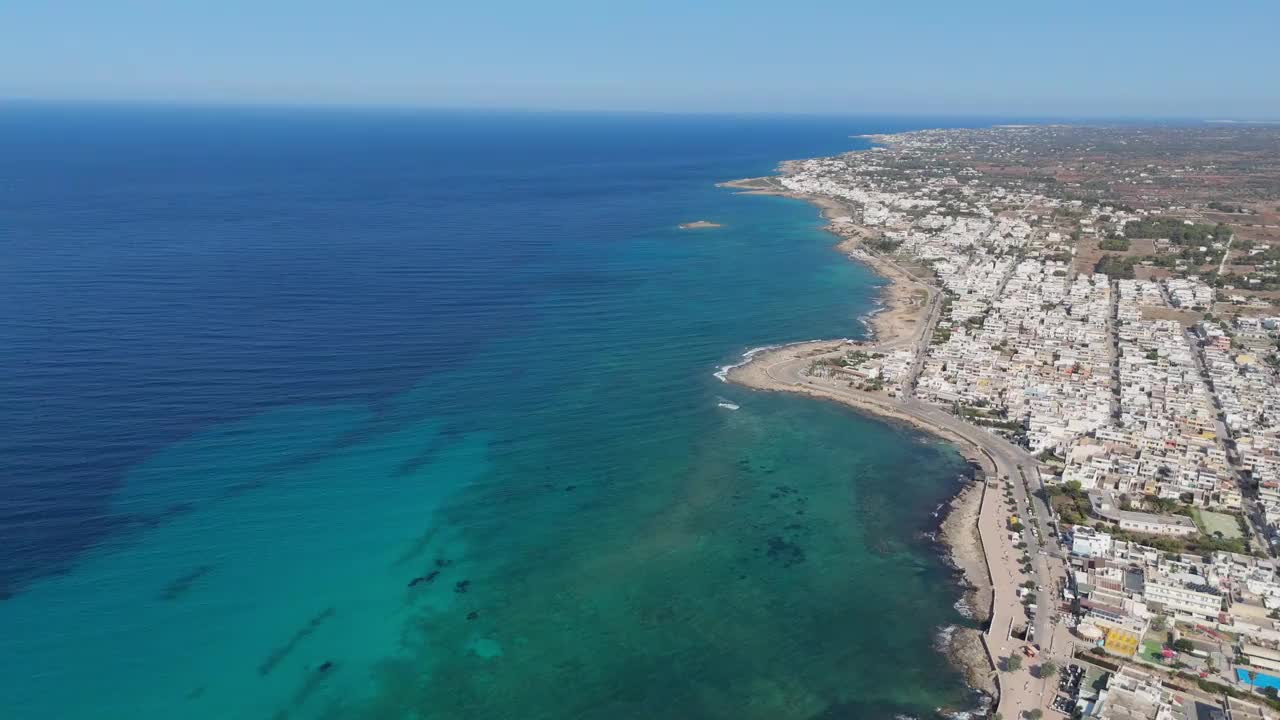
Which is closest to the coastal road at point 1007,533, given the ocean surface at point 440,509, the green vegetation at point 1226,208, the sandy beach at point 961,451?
the sandy beach at point 961,451

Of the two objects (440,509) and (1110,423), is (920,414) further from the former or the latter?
(440,509)

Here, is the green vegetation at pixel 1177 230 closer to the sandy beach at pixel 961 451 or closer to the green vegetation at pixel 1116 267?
the green vegetation at pixel 1116 267

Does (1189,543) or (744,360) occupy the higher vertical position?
(744,360)

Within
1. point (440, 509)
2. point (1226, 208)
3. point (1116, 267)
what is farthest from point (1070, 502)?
point (1226, 208)

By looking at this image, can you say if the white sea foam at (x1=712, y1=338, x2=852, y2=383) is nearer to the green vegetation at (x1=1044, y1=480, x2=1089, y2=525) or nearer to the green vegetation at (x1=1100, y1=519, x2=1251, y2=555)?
the green vegetation at (x1=1044, y1=480, x2=1089, y2=525)

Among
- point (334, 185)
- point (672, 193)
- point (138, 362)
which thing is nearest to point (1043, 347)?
point (138, 362)

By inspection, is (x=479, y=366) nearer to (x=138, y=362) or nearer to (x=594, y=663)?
(x=138, y=362)

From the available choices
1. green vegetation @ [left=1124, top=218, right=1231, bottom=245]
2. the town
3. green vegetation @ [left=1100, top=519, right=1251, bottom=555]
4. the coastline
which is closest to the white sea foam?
the coastline
